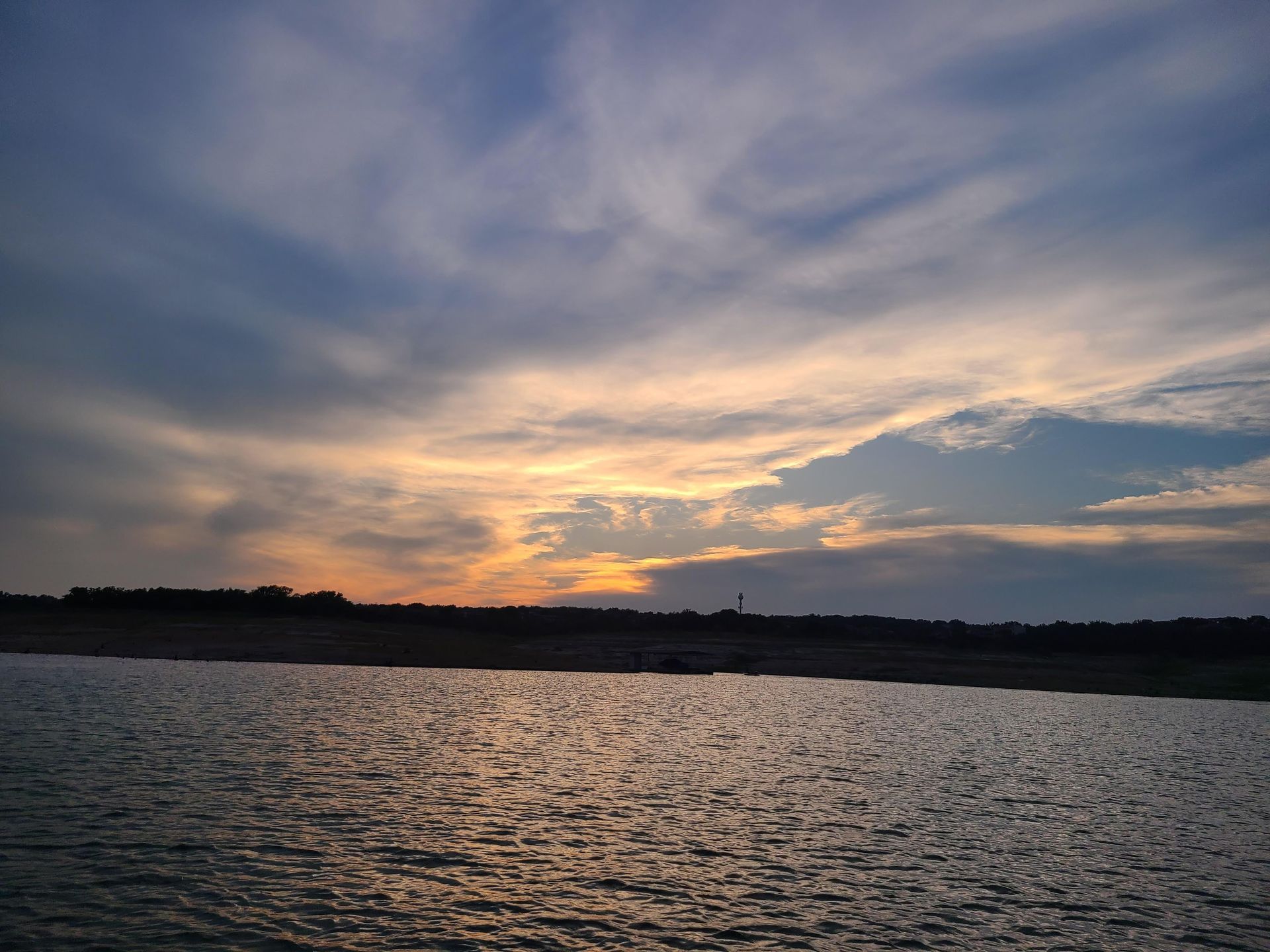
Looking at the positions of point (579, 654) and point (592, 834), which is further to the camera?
point (579, 654)

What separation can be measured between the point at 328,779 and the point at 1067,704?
387ft

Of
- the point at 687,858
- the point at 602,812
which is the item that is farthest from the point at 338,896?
the point at 602,812

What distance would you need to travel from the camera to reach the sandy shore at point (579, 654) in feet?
495

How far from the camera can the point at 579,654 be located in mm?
174500

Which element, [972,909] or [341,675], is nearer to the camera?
[972,909]

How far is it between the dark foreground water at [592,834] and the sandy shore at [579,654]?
80216 millimetres

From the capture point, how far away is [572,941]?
77.4 ft

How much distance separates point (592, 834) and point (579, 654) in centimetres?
14104

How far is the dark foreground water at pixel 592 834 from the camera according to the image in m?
25.1

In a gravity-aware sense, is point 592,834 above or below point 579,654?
below

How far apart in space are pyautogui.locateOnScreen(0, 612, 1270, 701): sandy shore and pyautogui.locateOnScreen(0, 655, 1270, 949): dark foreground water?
80.2 metres

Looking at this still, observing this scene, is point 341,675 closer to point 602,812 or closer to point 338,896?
point 602,812

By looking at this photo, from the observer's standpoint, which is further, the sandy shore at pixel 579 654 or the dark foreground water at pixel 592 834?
the sandy shore at pixel 579 654

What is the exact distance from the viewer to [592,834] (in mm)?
35625
